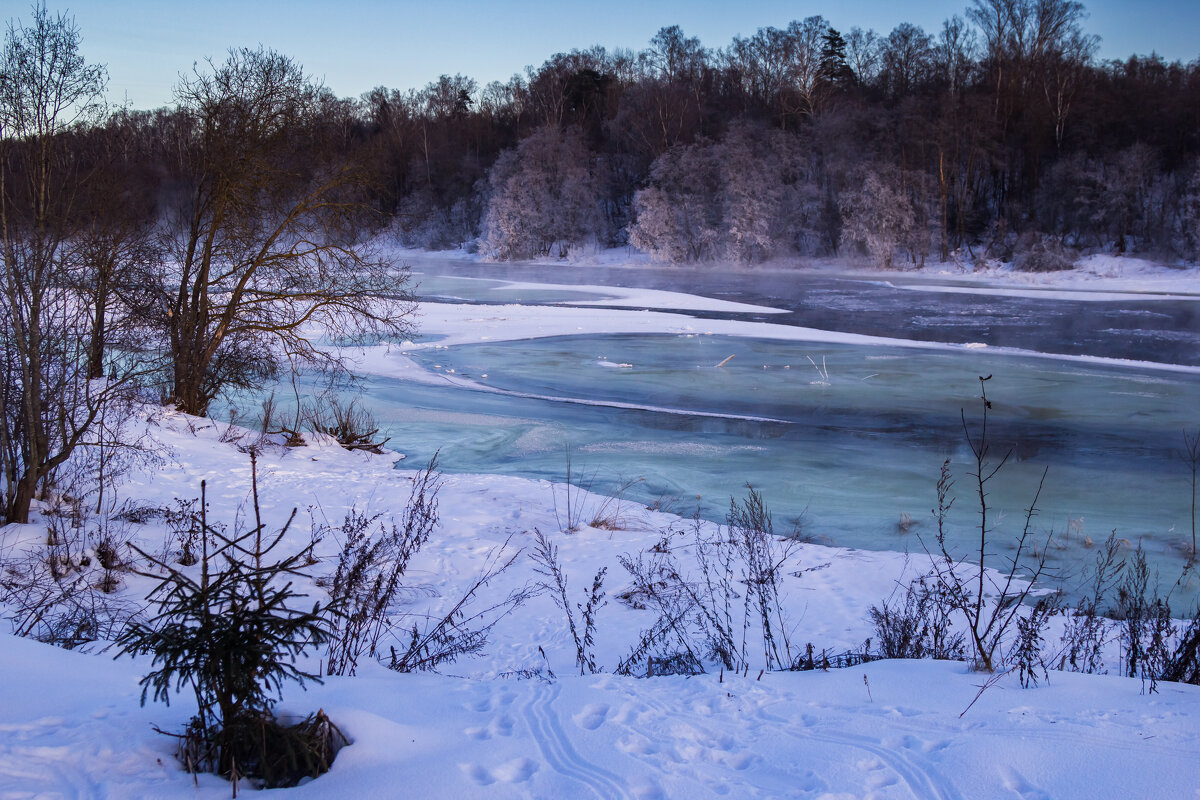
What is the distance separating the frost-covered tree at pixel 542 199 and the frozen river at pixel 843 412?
3102cm

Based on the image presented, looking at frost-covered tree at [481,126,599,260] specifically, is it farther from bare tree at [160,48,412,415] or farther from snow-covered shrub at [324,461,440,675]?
snow-covered shrub at [324,461,440,675]

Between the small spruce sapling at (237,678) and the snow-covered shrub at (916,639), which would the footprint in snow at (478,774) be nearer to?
the small spruce sapling at (237,678)

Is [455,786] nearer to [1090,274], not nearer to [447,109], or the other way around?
[1090,274]

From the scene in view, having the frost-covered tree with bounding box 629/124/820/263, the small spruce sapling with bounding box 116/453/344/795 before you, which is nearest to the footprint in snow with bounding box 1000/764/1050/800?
the small spruce sapling with bounding box 116/453/344/795

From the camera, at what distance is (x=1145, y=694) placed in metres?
3.77

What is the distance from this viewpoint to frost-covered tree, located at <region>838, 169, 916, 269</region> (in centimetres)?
4472

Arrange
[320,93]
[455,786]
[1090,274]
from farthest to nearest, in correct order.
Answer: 1. [1090,274]
2. [320,93]
3. [455,786]

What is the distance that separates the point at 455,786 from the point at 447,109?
88.1 m

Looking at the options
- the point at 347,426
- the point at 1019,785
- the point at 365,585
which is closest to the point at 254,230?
the point at 347,426

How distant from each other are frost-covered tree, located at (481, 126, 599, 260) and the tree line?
0.16 meters

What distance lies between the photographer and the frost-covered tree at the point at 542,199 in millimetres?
57125

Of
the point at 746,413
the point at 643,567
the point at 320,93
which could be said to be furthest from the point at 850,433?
the point at 320,93

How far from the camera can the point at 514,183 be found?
56.9m

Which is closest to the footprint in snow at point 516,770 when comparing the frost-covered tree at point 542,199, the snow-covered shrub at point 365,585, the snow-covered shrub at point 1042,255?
the snow-covered shrub at point 365,585
